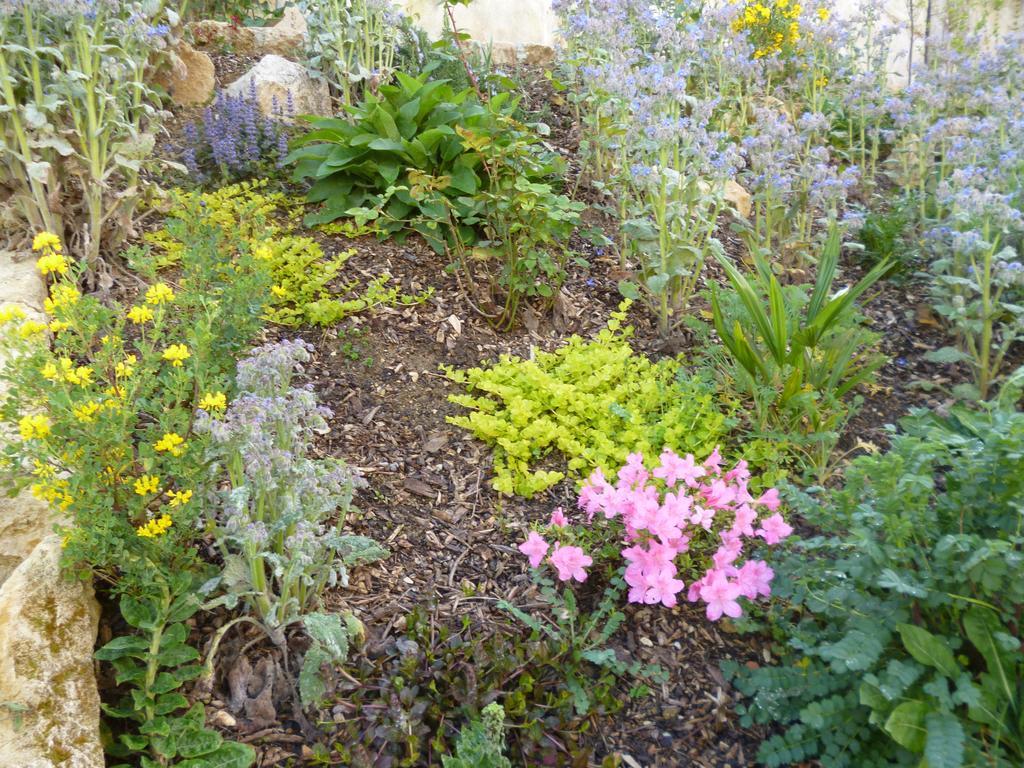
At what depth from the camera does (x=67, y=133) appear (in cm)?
344

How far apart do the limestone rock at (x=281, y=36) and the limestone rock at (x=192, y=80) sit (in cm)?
88

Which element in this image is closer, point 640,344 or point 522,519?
point 522,519

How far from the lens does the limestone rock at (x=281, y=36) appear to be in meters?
6.19

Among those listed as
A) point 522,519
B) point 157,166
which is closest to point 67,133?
point 157,166

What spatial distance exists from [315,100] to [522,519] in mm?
3596

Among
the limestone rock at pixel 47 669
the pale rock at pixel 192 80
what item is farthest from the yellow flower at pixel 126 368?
the pale rock at pixel 192 80

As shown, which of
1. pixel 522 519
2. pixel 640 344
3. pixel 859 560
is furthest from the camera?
pixel 640 344

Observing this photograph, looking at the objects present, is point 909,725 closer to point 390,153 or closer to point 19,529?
point 19,529

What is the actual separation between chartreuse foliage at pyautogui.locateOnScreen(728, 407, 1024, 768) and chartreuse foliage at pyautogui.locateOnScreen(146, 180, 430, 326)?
2.15 metres

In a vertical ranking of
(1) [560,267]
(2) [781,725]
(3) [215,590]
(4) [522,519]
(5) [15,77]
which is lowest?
(2) [781,725]

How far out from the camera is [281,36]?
630 cm

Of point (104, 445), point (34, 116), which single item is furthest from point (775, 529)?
point (34, 116)

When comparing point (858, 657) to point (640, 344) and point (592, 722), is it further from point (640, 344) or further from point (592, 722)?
point (640, 344)

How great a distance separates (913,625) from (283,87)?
15.4 ft
